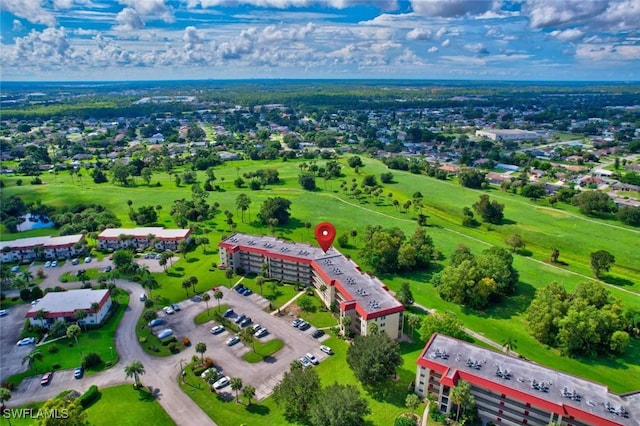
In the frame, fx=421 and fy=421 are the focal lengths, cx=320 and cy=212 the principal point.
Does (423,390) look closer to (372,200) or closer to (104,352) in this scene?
(104,352)

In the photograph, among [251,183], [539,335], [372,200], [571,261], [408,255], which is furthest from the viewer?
[251,183]

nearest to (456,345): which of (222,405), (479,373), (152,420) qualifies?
(479,373)

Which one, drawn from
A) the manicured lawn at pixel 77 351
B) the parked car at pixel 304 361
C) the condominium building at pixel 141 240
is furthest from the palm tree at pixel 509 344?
the condominium building at pixel 141 240

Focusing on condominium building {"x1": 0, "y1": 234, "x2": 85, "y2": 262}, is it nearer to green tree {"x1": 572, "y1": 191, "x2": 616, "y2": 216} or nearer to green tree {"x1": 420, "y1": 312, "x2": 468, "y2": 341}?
green tree {"x1": 420, "y1": 312, "x2": 468, "y2": 341}

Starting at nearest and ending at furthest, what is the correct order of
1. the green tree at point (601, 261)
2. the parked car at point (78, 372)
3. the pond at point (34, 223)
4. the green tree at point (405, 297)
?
the parked car at point (78, 372), the green tree at point (405, 297), the green tree at point (601, 261), the pond at point (34, 223)

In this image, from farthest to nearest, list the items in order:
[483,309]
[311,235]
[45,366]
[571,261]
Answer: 1. [311,235]
2. [571,261]
3. [483,309]
4. [45,366]

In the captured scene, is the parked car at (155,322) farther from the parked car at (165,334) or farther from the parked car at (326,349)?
the parked car at (326,349)

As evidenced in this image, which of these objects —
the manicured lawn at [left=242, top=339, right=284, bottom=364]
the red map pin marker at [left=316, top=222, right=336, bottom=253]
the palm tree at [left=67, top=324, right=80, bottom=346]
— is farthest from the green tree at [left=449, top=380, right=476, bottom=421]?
the palm tree at [left=67, top=324, right=80, bottom=346]
